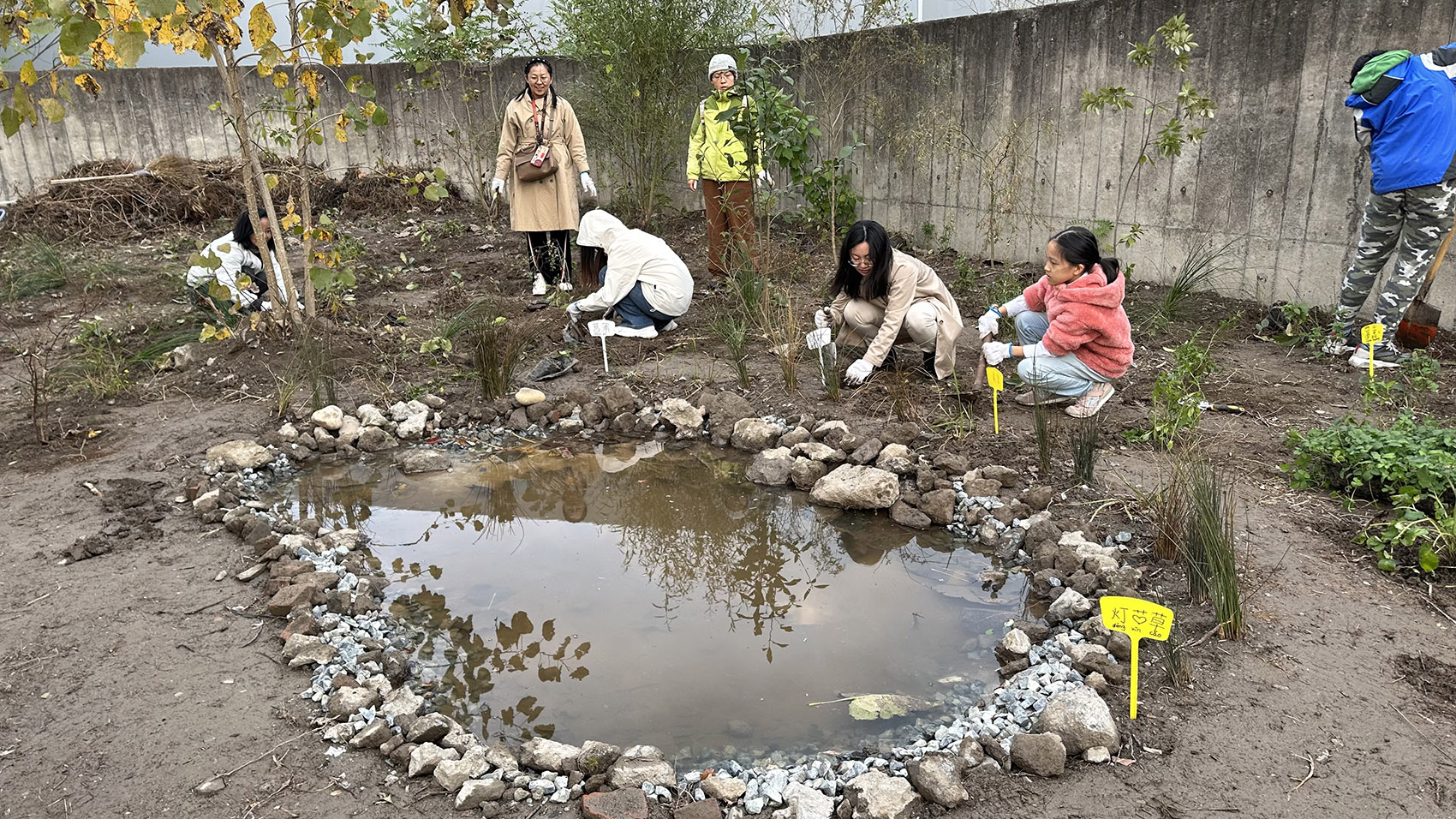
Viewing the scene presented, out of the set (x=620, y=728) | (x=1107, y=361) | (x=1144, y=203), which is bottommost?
(x=620, y=728)

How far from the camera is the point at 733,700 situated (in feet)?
8.81

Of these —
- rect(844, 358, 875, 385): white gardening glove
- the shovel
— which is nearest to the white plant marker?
rect(844, 358, 875, 385): white gardening glove

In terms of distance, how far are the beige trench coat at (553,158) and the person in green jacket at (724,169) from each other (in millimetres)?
844

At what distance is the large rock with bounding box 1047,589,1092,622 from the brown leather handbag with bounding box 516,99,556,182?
15.3 ft

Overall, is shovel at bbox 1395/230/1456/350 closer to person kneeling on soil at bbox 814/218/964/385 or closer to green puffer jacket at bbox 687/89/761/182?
person kneeling on soil at bbox 814/218/964/385

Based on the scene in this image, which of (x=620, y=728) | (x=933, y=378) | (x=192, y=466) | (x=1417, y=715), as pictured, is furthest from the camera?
(x=933, y=378)

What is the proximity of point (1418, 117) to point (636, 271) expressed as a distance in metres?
3.88

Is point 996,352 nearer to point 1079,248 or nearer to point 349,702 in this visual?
point 1079,248

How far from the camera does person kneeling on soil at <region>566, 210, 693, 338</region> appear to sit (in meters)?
5.49

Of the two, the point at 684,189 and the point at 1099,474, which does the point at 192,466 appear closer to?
the point at 1099,474

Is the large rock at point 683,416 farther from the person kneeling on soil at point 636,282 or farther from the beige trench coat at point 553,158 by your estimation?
the beige trench coat at point 553,158

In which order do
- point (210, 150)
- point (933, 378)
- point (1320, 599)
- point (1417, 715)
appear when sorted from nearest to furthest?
point (1417, 715) → point (1320, 599) → point (933, 378) → point (210, 150)

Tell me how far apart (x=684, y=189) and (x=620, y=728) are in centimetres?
742

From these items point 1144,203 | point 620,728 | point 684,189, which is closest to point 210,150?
point 684,189
